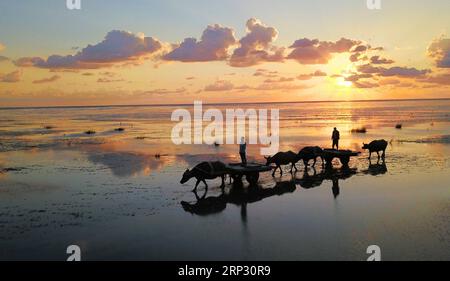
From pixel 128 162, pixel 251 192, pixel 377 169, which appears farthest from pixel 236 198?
pixel 128 162

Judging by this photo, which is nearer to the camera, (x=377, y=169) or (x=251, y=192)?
(x=251, y=192)

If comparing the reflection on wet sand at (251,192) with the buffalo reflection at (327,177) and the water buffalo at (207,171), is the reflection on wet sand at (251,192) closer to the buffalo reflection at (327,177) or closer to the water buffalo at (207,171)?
the buffalo reflection at (327,177)

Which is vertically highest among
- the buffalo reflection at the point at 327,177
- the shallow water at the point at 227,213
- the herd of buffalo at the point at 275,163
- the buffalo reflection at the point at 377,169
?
the herd of buffalo at the point at 275,163

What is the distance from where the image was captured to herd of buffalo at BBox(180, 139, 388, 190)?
57.9 feet

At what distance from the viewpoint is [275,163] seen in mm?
21516

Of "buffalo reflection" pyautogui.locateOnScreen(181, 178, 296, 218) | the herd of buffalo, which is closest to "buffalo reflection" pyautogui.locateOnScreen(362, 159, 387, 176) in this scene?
the herd of buffalo

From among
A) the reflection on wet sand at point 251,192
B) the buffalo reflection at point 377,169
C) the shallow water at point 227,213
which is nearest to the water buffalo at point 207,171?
the shallow water at point 227,213

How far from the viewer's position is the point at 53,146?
35781mm

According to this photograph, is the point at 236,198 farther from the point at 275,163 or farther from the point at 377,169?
the point at 377,169

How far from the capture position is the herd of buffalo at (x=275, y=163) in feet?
57.9

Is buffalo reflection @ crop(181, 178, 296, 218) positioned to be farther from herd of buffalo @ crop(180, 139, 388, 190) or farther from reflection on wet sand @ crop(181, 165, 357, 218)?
herd of buffalo @ crop(180, 139, 388, 190)

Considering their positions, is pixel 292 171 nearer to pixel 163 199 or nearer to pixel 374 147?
pixel 374 147
